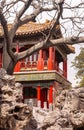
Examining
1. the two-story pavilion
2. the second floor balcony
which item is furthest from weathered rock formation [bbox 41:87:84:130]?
the second floor balcony

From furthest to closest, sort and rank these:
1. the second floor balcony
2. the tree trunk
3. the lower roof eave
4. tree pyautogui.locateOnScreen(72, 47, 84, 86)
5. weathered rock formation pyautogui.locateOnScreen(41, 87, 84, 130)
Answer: tree pyautogui.locateOnScreen(72, 47, 84, 86), the second floor balcony, the lower roof eave, the tree trunk, weathered rock formation pyautogui.locateOnScreen(41, 87, 84, 130)

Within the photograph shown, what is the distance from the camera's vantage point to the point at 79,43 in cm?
881

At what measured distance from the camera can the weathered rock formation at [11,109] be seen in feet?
14.5

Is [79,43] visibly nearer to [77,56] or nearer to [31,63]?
[31,63]

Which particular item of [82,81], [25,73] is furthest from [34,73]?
[82,81]

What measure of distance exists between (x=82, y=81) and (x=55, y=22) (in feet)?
69.2

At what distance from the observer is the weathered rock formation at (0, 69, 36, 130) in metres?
4.41

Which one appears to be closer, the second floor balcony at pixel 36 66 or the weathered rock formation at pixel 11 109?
the weathered rock formation at pixel 11 109

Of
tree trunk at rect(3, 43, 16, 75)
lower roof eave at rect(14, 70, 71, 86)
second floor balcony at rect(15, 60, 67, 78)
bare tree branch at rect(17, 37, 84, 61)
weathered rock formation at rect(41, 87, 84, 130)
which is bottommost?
weathered rock formation at rect(41, 87, 84, 130)

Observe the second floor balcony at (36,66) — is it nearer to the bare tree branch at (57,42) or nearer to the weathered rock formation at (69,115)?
the bare tree branch at (57,42)

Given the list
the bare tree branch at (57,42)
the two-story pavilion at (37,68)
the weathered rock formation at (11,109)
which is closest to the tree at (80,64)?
the two-story pavilion at (37,68)

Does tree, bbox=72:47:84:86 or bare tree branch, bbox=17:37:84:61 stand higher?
tree, bbox=72:47:84:86

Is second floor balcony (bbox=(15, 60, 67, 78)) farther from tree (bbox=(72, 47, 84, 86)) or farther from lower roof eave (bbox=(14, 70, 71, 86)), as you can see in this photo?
tree (bbox=(72, 47, 84, 86))

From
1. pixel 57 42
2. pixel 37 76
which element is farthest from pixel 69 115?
pixel 37 76
